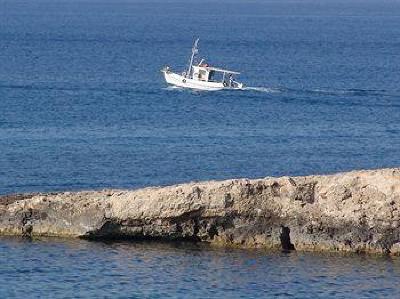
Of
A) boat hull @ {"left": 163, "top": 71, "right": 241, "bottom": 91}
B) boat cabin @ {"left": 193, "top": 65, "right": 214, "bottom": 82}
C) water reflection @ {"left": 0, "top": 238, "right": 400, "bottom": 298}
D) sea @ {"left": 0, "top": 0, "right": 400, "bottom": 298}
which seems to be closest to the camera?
water reflection @ {"left": 0, "top": 238, "right": 400, "bottom": 298}

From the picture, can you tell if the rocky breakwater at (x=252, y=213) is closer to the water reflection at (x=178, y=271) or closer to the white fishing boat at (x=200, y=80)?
the water reflection at (x=178, y=271)

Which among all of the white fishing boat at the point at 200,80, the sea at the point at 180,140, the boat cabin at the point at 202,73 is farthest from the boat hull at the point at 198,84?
the sea at the point at 180,140

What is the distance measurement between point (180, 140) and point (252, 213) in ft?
122

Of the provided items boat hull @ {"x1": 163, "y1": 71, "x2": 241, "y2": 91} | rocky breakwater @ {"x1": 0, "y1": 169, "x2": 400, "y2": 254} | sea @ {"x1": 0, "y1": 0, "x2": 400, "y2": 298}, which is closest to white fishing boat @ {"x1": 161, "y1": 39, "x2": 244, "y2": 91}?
boat hull @ {"x1": 163, "y1": 71, "x2": 241, "y2": 91}

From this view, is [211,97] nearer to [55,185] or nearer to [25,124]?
[25,124]

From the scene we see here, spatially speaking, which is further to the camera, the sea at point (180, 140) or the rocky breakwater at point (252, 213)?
the rocky breakwater at point (252, 213)

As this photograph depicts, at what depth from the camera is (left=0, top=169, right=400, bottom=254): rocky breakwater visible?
40.2 meters

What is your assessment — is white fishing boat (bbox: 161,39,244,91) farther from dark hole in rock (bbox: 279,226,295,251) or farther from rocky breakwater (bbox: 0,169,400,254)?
dark hole in rock (bbox: 279,226,295,251)

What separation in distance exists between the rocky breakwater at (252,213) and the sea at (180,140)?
58 cm

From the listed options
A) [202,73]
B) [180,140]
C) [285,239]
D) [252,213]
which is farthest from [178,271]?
[202,73]

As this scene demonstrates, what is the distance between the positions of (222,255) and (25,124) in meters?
44.6

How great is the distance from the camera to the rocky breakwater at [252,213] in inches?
1585

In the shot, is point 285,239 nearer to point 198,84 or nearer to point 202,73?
point 198,84

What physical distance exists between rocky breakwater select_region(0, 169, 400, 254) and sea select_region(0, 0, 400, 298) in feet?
1.91
